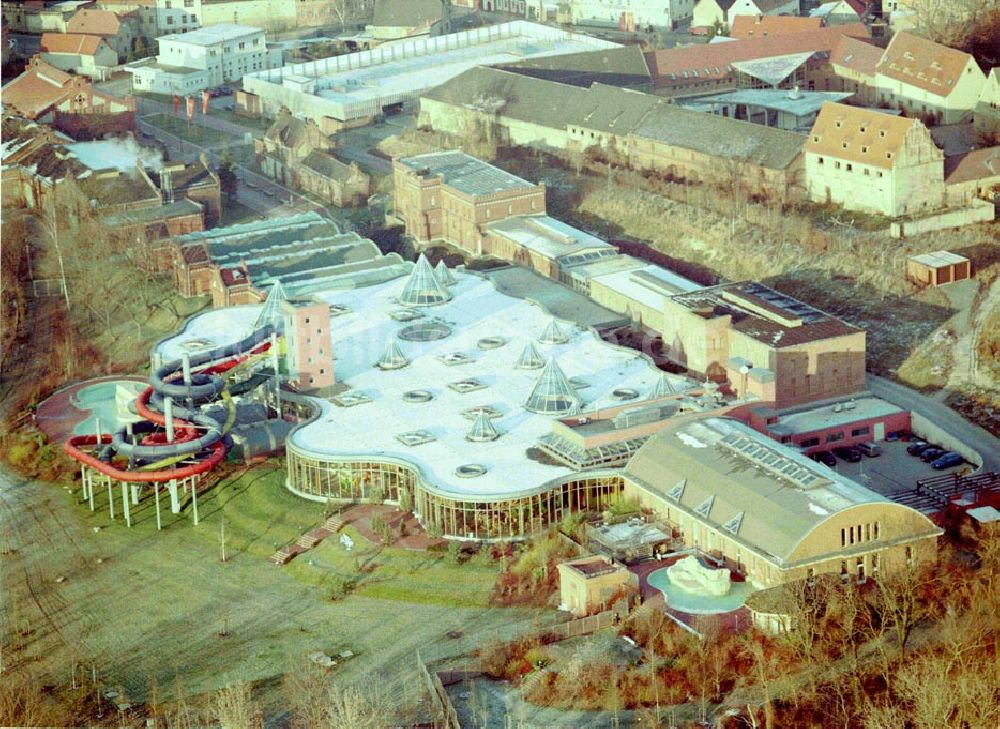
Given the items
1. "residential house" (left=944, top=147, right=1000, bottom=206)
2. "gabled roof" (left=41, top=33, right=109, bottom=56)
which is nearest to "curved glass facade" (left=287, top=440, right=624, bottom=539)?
"residential house" (left=944, top=147, right=1000, bottom=206)

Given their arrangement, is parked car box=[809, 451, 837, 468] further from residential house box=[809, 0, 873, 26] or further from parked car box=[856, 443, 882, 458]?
residential house box=[809, 0, 873, 26]

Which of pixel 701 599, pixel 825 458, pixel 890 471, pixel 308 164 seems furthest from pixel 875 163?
pixel 701 599

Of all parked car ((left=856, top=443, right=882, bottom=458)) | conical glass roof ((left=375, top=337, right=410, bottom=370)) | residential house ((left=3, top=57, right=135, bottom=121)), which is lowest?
parked car ((left=856, top=443, right=882, bottom=458))

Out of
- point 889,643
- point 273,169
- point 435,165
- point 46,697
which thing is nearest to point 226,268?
point 435,165

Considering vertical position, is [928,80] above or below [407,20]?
below

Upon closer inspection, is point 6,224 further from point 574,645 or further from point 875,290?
point 574,645

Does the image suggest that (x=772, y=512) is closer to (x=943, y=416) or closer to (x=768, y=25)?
(x=943, y=416)
